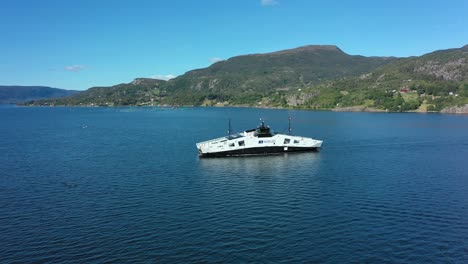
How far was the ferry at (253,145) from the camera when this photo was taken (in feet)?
393

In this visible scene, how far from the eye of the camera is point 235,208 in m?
66.6

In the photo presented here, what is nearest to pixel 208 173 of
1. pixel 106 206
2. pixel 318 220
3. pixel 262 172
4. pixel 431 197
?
pixel 262 172

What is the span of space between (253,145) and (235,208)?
56183 mm

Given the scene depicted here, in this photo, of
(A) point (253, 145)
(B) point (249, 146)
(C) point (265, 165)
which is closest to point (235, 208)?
(C) point (265, 165)

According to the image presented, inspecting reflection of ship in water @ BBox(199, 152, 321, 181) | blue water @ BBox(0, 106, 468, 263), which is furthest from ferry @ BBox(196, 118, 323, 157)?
blue water @ BBox(0, 106, 468, 263)

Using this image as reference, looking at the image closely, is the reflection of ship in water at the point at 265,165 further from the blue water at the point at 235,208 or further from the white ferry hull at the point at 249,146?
the white ferry hull at the point at 249,146

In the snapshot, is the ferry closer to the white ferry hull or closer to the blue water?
the white ferry hull

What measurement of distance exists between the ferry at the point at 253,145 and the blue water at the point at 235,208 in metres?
4.72

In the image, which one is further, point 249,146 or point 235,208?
point 249,146

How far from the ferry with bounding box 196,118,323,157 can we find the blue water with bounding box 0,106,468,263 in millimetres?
4721

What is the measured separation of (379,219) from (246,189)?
2741 cm

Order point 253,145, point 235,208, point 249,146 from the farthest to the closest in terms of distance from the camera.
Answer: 1. point 253,145
2. point 249,146
3. point 235,208

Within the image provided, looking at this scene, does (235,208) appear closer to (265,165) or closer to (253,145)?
(265,165)

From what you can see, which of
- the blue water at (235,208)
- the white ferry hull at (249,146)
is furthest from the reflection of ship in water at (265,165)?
the white ferry hull at (249,146)
